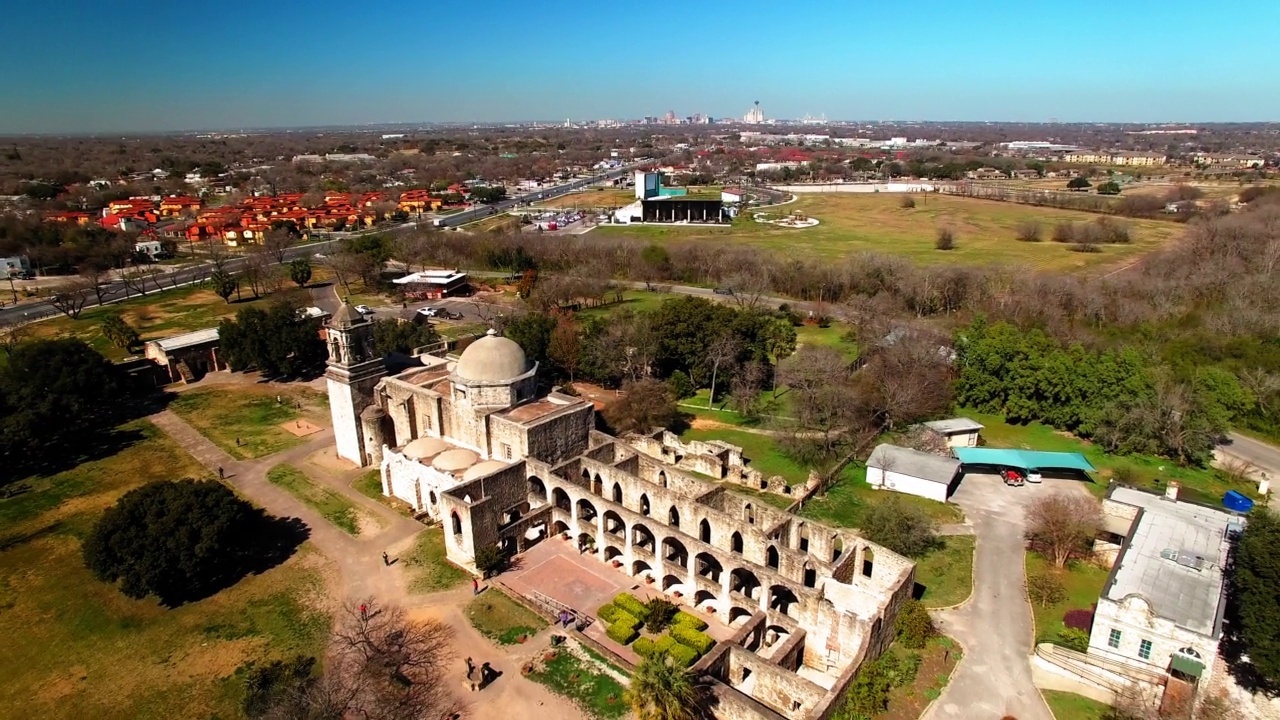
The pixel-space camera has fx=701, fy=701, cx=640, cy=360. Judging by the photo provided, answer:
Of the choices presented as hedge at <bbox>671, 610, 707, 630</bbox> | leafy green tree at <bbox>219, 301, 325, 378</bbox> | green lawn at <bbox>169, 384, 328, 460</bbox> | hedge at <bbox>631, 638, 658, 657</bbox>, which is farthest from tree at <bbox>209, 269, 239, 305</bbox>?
hedge at <bbox>631, 638, 658, 657</bbox>

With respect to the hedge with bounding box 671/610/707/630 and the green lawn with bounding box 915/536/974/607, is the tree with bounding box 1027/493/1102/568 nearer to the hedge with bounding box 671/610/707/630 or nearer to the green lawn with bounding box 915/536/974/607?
the green lawn with bounding box 915/536/974/607

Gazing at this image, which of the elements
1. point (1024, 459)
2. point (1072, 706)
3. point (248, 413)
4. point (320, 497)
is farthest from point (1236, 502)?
point (248, 413)

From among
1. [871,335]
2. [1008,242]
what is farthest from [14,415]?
[1008,242]

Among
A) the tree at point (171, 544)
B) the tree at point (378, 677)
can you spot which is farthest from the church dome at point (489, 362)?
the tree at point (171, 544)

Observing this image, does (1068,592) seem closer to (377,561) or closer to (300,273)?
(377,561)

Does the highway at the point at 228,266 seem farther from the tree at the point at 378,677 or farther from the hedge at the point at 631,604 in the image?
the hedge at the point at 631,604
